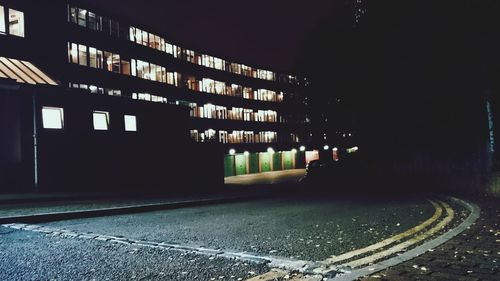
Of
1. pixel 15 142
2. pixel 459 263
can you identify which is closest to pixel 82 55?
pixel 15 142

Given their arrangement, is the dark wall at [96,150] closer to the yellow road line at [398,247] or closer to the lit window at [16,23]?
the lit window at [16,23]

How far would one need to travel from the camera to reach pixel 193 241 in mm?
7562

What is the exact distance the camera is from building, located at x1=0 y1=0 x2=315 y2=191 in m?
21.2

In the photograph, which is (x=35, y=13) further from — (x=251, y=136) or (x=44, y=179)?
(x=251, y=136)

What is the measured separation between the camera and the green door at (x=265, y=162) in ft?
203

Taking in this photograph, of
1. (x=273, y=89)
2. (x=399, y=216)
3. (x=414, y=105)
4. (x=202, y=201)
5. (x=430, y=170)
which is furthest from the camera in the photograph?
(x=273, y=89)

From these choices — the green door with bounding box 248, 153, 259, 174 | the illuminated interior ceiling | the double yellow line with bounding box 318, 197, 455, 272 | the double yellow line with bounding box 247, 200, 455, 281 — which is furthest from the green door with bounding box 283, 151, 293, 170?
the double yellow line with bounding box 247, 200, 455, 281

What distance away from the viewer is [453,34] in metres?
18.0

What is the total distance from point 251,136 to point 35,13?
1606 inches

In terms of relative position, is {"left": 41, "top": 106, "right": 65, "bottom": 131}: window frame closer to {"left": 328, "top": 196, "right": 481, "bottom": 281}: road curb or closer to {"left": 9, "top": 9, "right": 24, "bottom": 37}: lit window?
{"left": 9, "top": 9, "right": 24, "bottom": 37}: lit window

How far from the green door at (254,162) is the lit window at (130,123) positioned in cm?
3218

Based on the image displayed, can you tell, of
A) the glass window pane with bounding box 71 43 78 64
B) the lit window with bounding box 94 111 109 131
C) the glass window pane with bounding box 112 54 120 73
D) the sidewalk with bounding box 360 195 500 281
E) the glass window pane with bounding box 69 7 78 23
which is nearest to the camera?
the sidewalk with bounding box 360 195 500 281

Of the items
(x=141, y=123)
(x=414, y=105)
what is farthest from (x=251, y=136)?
(x=414, y=105)

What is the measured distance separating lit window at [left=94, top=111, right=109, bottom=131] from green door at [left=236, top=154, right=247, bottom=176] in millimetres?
30814
